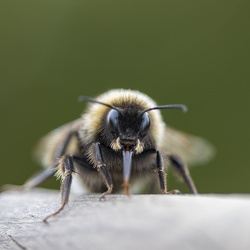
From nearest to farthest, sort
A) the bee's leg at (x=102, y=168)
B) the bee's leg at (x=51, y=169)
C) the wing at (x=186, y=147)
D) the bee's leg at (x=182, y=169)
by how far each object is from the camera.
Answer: the bee's leg at (x=102, y=168) → the bee's leg at (x=182, y=169) → the bee's leg at (x=51, y=169) → the wing at (x=186, y=147)

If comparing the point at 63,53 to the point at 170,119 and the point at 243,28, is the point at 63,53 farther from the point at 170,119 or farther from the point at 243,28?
the point at 243,28

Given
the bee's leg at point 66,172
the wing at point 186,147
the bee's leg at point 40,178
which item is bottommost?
the bee's leg at point 40,178

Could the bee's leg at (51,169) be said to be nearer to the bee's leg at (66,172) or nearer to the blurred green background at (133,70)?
the bee's leg at (66,172)

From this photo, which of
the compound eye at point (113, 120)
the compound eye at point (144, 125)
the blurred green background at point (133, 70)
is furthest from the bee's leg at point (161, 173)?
the blurred green background at point (133, 70)

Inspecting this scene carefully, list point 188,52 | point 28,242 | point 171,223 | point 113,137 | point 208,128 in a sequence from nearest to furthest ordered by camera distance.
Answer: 1. point 171,223
2. point 28,242
3. point 113,137
4. point 208,128
5. point 188,52

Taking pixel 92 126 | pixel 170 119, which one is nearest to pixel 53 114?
pixel 170 119

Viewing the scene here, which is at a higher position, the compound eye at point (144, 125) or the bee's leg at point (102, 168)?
the compound eye at point (144, 125)

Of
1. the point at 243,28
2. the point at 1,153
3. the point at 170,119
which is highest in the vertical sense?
the point at 243,28

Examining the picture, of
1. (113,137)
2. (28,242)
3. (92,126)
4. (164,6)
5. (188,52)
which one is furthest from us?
(164,6)
